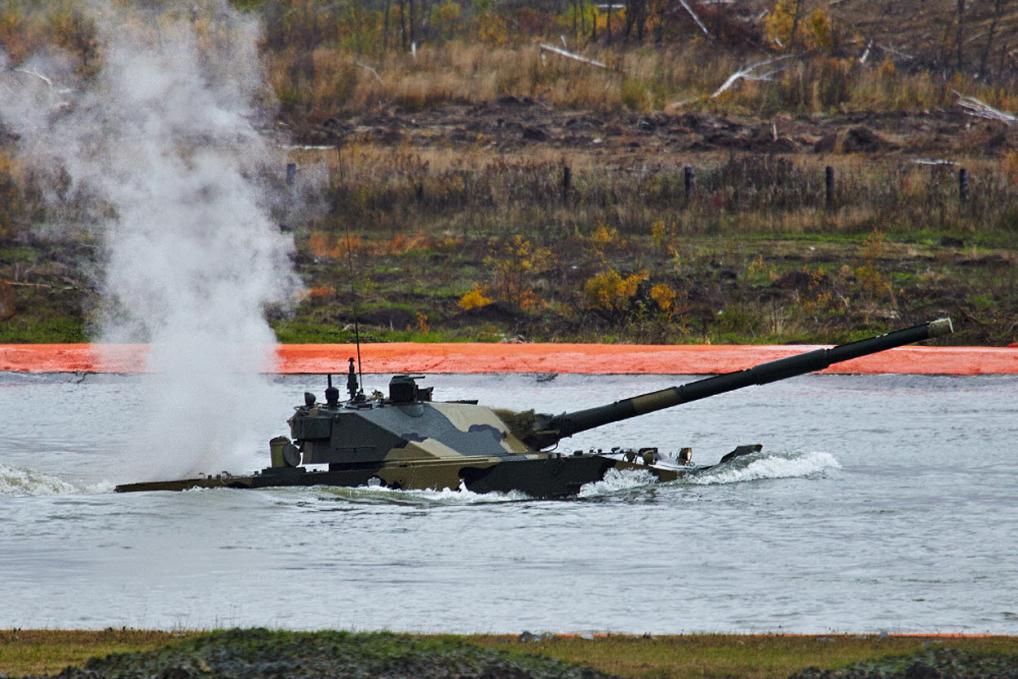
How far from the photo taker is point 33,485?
25.4m

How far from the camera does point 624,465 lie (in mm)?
23344

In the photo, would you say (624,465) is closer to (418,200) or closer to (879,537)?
(879,537)

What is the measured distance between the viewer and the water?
55.4 ft

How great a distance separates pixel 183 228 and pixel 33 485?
284 inches

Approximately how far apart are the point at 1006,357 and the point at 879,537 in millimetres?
16620

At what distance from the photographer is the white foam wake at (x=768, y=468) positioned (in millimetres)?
24609

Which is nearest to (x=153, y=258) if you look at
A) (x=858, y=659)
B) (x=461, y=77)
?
(x=858, y=659)

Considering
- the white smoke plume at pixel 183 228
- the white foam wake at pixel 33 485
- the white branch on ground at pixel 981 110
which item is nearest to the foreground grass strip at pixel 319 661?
the white foam wake at pixel 33 485

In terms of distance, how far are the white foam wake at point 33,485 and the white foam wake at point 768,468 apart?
8295 mm

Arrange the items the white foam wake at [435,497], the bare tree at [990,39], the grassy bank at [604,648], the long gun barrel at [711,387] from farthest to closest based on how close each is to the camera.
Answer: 1. the bare tree at [990,39]
2. the long gun barrel at [711,387]
3. the white foam wake at [435,497]
4. the grassy bank at [604,648]

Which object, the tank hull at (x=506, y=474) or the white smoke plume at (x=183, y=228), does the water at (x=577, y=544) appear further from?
the white smoke plume at (x=183, y=228)

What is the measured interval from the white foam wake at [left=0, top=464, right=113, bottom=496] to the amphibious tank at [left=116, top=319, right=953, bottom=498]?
1.09m

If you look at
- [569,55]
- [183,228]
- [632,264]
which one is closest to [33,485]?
[183,228]

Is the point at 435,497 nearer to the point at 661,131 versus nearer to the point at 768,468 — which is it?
the point at 768,468
